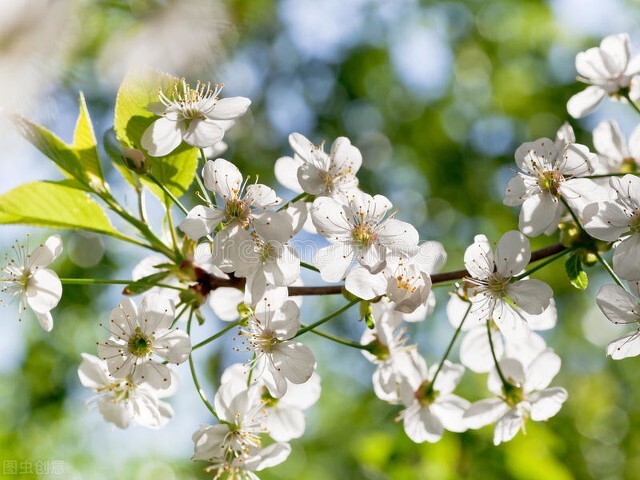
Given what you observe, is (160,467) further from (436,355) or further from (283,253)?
(283,253)

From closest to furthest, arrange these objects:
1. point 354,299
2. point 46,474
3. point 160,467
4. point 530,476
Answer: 1. point 354,299
2. point 530,476
3. point 46,474
4. point 160,467

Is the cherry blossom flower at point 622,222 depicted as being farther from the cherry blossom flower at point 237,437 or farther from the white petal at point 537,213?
the cherry blossom flower at point 237,437

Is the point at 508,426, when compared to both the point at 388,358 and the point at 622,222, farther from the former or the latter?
the point at 622,222

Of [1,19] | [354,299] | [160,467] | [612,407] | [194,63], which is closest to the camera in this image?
[1,19]

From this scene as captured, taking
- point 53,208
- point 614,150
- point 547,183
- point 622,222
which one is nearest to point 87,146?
point 53,208

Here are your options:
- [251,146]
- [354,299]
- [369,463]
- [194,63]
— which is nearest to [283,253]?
[354,299]

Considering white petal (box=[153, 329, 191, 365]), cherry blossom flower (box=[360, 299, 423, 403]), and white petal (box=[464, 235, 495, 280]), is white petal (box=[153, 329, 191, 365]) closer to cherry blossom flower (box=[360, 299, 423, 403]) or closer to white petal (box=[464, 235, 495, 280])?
cherry blossom flower (box=[360, 299, 423, 403])

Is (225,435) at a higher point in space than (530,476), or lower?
higher
